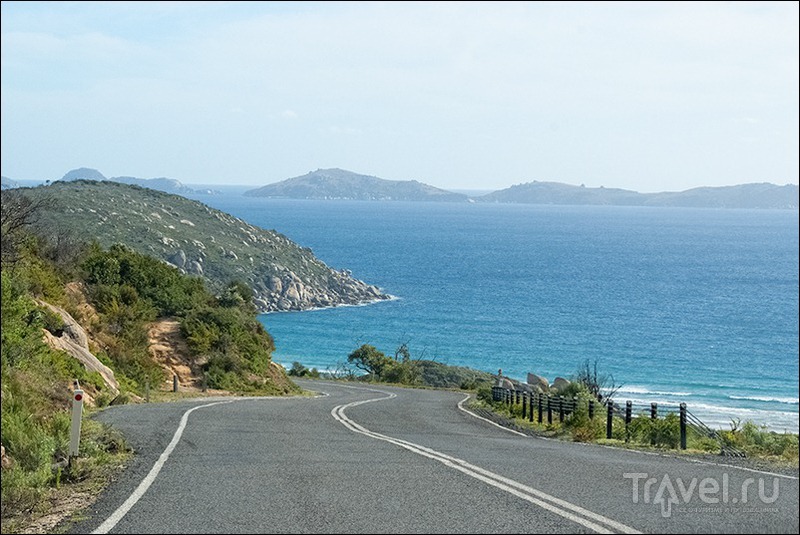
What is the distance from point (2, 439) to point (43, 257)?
915 inches

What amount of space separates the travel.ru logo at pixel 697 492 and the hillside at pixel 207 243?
284 ft

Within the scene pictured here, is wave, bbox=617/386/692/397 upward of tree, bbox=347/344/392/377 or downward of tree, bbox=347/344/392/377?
downward

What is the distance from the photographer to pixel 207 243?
113 m

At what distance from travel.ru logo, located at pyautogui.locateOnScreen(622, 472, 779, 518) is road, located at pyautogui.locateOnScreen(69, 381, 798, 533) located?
0.02 meters

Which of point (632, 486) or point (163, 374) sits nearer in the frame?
point (632, 486)

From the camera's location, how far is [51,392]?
1350 cm

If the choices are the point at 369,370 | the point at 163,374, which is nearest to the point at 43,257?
the point at 163,374

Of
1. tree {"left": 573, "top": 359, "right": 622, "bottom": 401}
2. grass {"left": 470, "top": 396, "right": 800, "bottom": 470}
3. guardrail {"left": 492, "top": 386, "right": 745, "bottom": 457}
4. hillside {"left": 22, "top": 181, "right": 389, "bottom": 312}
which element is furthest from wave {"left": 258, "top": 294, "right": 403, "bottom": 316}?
grass {"left": 470, "top": 396, "right": 800, "bottom": 470}

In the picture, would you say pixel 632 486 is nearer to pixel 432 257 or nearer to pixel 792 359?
pixel 792 359

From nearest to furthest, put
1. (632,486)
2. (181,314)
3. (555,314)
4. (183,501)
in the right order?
(183,501) < (632,486) < (181,314) < (555,314)

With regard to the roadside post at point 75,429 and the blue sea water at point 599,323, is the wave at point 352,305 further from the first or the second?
the roadside post at point 75,429

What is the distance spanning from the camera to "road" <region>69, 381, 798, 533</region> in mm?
6543

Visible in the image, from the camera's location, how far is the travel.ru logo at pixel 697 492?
7.09 meters

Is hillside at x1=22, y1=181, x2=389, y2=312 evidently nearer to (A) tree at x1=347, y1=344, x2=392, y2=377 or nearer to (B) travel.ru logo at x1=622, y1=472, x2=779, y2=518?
(A) tree at x1=347, y1=344, x2=392, y2=377
